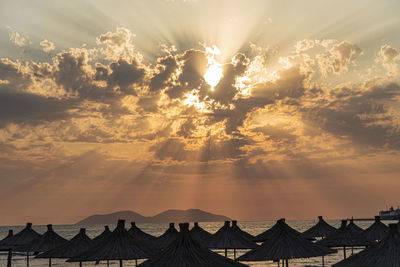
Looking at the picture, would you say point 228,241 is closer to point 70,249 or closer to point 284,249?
point 284,249

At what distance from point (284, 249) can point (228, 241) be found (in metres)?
8.85

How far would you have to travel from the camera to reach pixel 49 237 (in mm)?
32781

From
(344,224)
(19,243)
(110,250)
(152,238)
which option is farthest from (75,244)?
(344,224)

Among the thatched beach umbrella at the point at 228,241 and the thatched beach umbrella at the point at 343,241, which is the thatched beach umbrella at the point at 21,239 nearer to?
the thatched beach umbrella at the point at 228,241

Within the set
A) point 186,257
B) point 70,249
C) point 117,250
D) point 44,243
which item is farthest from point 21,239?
point 186,257

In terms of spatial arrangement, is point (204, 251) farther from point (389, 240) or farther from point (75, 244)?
point (75, 244)

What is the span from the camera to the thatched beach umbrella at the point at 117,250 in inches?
778

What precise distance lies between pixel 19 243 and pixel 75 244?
12924 mm

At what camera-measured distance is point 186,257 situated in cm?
1382

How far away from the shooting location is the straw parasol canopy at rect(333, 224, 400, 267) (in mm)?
13273

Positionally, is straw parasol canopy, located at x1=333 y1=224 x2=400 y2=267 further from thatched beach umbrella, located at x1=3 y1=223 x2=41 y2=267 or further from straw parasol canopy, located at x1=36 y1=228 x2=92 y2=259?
thatched beach umbrella, located at x1=3 y1=223 x2=41 y2=267

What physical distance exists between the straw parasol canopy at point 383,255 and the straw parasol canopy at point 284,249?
245 inches

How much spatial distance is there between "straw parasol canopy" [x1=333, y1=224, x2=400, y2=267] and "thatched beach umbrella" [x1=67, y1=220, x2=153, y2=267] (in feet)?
29.7

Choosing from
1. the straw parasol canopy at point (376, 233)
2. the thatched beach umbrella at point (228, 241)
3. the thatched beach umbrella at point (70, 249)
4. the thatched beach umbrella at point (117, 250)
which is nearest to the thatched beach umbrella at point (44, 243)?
the thatched beach umbrella at point (70, 249)
